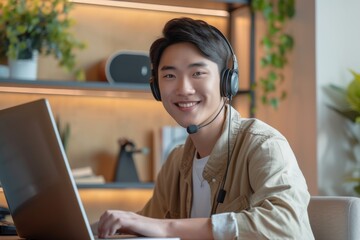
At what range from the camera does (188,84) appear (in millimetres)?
1849

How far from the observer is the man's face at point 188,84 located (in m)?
1.82

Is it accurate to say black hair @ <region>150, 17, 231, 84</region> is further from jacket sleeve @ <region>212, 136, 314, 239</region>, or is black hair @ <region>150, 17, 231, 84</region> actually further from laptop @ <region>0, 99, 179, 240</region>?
laptop @ <region>0, 99, 179, 240</region>

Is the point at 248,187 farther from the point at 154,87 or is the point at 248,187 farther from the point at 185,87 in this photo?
the point at 154,87

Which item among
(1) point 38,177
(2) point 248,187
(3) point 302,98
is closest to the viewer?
(1) point 38,177

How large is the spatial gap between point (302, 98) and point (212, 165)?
1911 mm

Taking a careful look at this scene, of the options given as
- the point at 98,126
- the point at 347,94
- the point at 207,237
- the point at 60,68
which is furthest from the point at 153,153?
the point at 207,237

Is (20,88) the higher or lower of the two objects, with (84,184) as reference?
higher

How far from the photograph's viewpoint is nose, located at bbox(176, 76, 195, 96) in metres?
1.84

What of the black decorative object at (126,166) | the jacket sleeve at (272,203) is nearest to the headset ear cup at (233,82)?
the jacket sleeve at (272,203)

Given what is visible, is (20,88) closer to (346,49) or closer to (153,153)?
(153,153)

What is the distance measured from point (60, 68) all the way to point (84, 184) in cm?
65

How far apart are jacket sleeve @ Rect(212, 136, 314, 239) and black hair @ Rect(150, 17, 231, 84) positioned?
0.92 feet

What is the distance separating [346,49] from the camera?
12.0 feet

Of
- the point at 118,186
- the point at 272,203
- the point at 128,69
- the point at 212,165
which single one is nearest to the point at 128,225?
the point at 272,203
